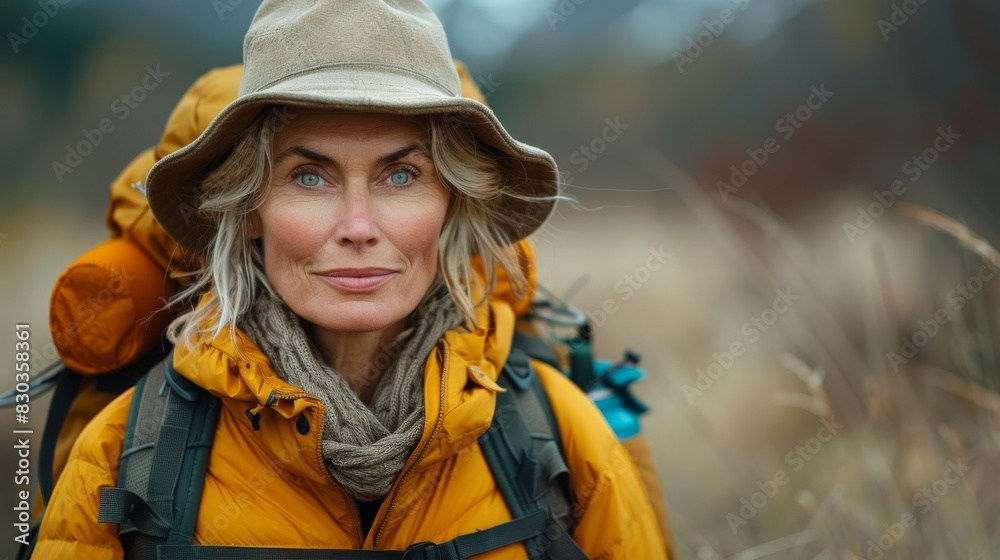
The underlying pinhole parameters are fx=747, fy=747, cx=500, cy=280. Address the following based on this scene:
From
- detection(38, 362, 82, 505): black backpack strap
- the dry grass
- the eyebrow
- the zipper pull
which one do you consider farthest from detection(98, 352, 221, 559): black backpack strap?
the dry grass

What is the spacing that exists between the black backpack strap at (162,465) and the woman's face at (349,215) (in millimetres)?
343

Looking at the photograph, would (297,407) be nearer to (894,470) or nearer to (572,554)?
(572,554)

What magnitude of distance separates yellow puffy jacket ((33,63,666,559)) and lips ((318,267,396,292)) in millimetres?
247

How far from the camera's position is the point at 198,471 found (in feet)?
5.73

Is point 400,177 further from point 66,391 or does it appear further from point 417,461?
point 66,391

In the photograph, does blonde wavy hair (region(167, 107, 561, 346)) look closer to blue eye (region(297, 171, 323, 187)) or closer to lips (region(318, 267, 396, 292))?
blue eye (region(297, 171, 323, 187))

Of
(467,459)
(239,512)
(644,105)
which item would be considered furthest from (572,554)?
(644,105)

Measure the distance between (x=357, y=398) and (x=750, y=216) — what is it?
8.87 ft

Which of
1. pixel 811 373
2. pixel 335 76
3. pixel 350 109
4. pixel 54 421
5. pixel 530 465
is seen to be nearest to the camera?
pixel 350 109

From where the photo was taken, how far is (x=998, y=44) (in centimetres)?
404

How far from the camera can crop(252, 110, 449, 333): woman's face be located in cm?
174

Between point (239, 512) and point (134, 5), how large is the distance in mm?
5166

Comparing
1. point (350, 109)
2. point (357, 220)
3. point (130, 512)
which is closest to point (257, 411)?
point (130, 512)

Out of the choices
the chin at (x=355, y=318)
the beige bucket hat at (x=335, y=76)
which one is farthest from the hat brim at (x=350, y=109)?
the chin at (x=355, y=318)
